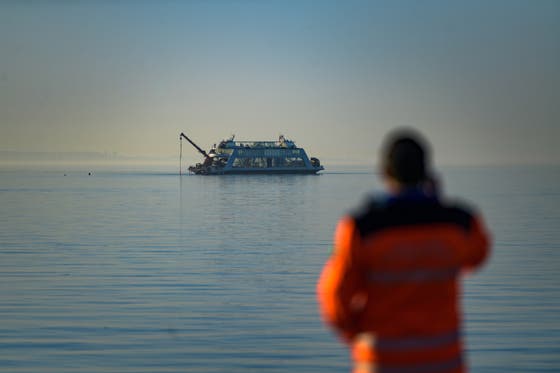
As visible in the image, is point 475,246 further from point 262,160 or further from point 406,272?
point 262,160

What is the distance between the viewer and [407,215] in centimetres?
332

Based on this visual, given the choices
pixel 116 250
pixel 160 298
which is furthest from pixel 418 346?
pixel 116 250

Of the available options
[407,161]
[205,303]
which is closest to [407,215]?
[407,161]

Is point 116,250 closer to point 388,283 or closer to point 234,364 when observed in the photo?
point 234,364

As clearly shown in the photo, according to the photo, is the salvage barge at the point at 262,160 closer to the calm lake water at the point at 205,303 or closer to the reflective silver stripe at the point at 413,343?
the calm lake water at the point at 205,303

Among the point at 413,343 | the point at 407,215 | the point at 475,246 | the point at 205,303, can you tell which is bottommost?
the point at 205,303

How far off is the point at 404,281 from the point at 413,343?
25cm

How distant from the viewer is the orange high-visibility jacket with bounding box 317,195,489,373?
10.6 feet

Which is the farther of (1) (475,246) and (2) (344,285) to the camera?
(1) (475,246)

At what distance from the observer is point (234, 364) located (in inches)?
336

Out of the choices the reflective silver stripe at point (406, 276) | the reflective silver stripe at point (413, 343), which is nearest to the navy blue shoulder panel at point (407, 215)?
the reflective silver stripe at point (406, 276)

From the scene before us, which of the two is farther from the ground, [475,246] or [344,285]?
[475,246]

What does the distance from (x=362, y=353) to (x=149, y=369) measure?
5257 mm

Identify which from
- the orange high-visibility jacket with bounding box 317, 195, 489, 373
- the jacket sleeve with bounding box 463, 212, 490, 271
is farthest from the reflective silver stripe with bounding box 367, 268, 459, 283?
the jacket sleeve with bounding box 463, 212, 490, 271
